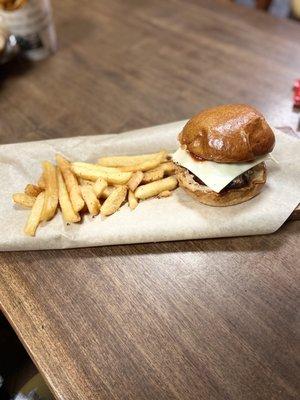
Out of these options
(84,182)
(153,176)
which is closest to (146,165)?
(153,176)

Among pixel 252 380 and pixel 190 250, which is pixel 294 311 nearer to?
pixel 252 380

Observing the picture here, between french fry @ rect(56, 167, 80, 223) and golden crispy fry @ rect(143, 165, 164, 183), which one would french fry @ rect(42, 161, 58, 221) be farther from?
golden crispy fry @ rect(143, 165, 164, 183)

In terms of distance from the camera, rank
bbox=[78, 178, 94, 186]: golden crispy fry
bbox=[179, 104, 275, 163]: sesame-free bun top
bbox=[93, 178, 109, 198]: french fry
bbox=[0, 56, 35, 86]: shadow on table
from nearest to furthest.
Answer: bbox=[179, 104, 275, 163]: sesame-free bun top
bbox=[93, 178, 109, 198]: french fry
bbox=[78, 178, 94, 186]: golden crispy fry
bbox=[0, 56, 35, 86]: shadow on table

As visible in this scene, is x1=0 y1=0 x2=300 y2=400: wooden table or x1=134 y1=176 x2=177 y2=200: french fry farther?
x1=134 y1=176 x2=177 y2=200: french fry

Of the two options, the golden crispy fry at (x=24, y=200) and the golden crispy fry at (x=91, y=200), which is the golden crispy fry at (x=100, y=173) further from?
the golden crispy fry at (x=24, y=200)

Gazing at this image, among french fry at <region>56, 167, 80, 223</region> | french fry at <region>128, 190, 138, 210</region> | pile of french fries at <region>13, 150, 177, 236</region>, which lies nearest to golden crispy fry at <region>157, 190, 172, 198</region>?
pile of french fries at <region>13, 150, 177, 236</region>

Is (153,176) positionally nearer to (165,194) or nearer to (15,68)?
(165,194)
